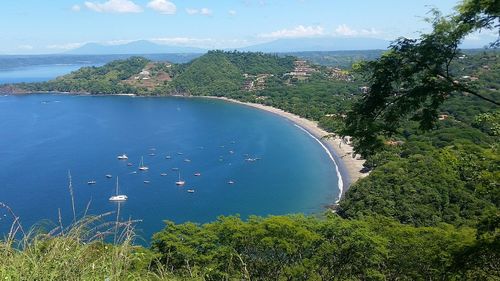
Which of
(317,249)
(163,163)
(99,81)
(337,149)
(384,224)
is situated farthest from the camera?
(99,81)

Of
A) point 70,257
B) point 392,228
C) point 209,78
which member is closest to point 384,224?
point 392,228

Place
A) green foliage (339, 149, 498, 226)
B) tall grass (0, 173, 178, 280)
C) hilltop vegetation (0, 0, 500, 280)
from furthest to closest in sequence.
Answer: green foliage (339, 149, 498, 226) → hilltop vegetation (0, 0, 500, 280) → tall grass (0, 173, 178, 280)

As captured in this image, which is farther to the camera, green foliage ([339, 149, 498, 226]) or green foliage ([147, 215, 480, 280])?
green foliage ([339, 149, 498, 226])

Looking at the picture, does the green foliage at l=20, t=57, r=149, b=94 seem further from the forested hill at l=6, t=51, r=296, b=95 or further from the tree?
the tree

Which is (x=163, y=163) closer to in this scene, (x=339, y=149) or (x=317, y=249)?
(x=339, y=149)

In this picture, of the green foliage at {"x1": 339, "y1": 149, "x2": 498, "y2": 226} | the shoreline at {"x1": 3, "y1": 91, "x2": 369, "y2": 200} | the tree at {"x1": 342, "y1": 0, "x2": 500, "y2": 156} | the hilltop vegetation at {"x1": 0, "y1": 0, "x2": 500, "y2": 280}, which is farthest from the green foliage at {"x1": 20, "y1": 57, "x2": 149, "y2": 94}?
the tree at {"x1": 342, "y1": 0, "x2": 500, "y2": 156}

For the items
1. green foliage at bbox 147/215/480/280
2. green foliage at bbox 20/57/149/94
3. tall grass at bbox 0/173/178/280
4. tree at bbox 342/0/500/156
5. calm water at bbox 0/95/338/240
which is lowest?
calm water at bbox 0/95/338/240

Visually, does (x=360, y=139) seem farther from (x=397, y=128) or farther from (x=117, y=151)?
(x=117, y=151)

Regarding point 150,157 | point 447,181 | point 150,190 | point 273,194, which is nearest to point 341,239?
point 447,181
